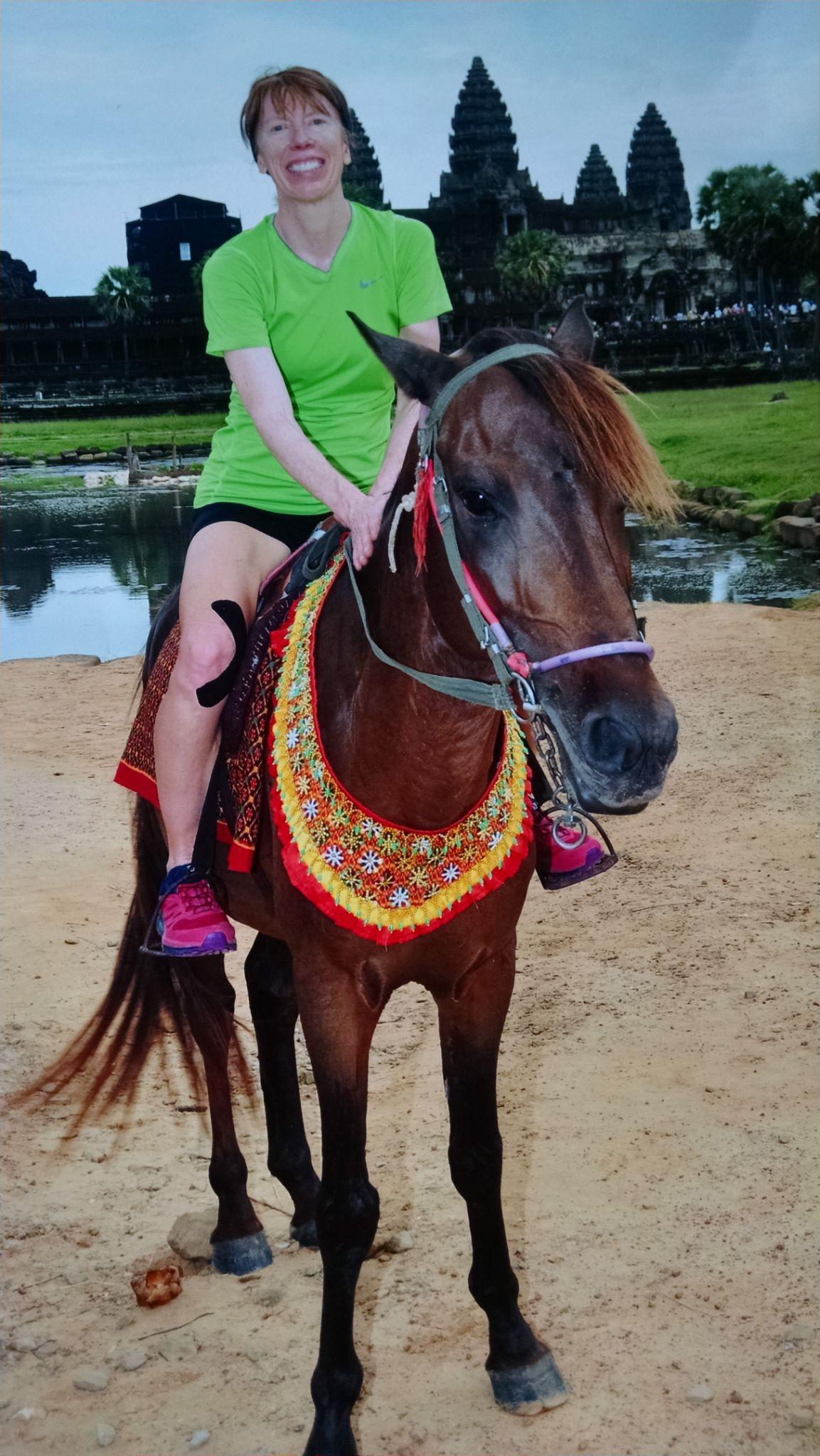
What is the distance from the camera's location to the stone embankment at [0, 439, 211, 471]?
32906 millimetres

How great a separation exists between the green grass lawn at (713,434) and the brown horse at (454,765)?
430 millimetres

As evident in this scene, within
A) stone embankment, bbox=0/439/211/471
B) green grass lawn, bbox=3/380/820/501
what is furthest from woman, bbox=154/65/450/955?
stone embankment, bbox=0/439/211/471

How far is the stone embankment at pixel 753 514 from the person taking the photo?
14398 mm

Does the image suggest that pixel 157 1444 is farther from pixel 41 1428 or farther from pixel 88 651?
pixel 88 651

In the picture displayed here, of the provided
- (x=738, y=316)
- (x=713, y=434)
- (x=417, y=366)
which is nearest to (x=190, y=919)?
(x=417, y=366)

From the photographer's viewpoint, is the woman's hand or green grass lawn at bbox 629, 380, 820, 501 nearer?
the woman's hand

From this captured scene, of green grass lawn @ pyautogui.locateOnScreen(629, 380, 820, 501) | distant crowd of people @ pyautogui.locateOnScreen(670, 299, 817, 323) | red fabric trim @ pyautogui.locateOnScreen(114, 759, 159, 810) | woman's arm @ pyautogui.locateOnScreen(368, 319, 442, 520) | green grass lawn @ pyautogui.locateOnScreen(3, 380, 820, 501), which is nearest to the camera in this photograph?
woman's arm @ pyautogui.locateOnScreen(368, 319, 442, 520)

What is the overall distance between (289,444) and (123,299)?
52.5m

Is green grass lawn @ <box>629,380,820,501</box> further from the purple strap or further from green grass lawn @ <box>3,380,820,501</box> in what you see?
the purple strap

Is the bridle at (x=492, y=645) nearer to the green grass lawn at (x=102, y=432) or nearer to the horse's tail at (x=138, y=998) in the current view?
the horse's tail at (x=138, y=998)

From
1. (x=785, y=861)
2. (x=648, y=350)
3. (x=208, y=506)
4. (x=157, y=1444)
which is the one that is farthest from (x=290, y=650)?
(x=648, y=350)

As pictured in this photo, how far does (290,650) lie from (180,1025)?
4.89 feet

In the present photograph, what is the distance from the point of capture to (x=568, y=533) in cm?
190

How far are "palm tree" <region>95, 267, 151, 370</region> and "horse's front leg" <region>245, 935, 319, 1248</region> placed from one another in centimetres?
4969
